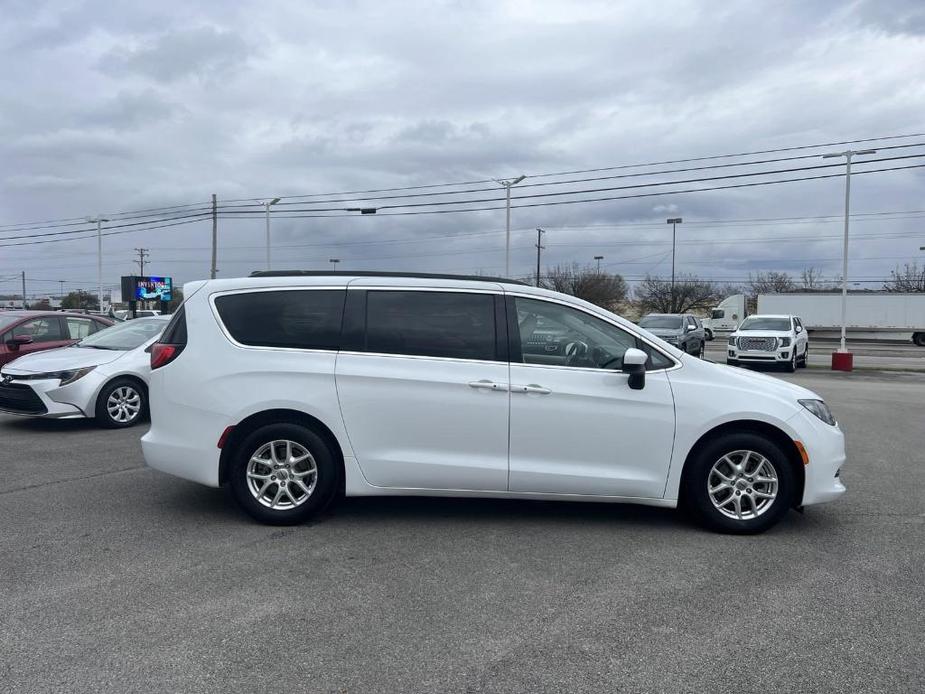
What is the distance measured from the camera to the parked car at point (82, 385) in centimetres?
910

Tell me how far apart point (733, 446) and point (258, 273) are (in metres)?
3.73

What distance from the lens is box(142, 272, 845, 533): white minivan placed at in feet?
16.9

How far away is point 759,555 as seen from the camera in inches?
190

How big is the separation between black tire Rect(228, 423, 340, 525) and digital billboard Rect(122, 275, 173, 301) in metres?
41.3

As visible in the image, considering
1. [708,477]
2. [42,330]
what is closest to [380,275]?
[708,477]

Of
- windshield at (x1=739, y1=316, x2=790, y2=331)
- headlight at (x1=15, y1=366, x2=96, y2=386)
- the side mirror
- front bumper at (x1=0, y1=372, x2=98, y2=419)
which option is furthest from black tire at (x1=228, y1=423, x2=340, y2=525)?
windshield at (x1=739, y1=316, x2=790, y2=331)

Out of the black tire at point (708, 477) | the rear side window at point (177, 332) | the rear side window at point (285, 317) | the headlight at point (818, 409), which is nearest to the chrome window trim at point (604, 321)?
the black tire at point (708, 477)

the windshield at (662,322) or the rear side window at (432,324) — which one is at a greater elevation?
the rear side window at (432,324)

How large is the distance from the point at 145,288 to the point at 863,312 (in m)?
45.1

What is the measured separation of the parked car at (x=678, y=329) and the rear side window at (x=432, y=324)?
19.2 m

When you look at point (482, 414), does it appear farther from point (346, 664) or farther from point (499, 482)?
point (346, 664)

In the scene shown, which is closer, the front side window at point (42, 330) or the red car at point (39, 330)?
the red car at point (39, 330)

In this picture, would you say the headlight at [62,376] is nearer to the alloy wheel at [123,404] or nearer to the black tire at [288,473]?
the alloy wheel at [123,404]

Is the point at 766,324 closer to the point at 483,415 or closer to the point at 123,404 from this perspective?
the point at 123,404
